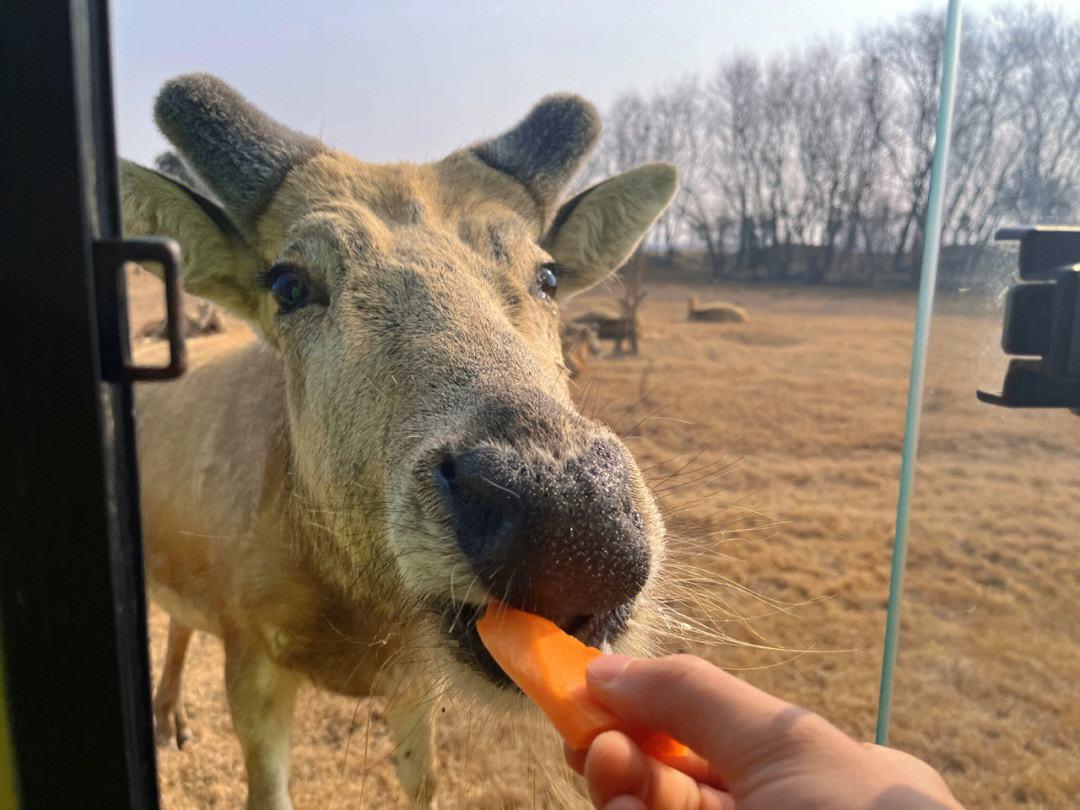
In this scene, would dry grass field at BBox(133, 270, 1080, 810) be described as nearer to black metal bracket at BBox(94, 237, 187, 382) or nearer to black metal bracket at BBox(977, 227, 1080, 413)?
black metal bracket at BBox(977, 227, 1080, 413)

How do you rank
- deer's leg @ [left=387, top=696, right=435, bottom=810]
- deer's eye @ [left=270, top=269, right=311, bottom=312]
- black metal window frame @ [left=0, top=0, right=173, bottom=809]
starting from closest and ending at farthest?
1. black metal window frame @ [left=0, top=0, right=173, bottom=809]
2. deer's eye @ [left=270, top=269, right=311, bottom=312]
3. deer's leg @ [left=387, top=696, right=435, bottom=810]

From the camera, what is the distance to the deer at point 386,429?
5.94 feet

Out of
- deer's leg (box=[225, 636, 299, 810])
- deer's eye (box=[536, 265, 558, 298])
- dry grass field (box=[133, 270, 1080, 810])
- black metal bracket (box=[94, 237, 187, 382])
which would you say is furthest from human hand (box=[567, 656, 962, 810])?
deer's leg (box=[225, 636, 299, 810])

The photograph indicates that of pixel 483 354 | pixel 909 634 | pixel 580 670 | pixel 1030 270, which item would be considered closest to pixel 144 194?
pixel 483 354

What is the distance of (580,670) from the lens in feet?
5.24

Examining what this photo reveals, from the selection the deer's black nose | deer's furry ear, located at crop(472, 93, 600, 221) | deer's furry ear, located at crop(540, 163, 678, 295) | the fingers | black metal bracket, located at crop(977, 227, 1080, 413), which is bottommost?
the fingers

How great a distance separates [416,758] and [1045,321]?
336cm

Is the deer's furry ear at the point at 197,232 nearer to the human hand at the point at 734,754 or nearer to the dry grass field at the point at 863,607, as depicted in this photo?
the dry grass field at the point at 863,607

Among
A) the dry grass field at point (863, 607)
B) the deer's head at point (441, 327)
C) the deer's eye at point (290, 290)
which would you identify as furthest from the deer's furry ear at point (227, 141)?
the dry grass field at point (863, 607)

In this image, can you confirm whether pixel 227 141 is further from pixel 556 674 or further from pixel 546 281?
pixel 556 674

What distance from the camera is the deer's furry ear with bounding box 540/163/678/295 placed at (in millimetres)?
3762

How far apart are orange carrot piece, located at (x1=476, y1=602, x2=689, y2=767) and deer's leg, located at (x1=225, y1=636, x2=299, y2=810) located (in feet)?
6.74

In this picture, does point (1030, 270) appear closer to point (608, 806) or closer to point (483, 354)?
point (483, 354)

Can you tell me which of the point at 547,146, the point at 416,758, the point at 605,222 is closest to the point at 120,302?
the point at 547,146
